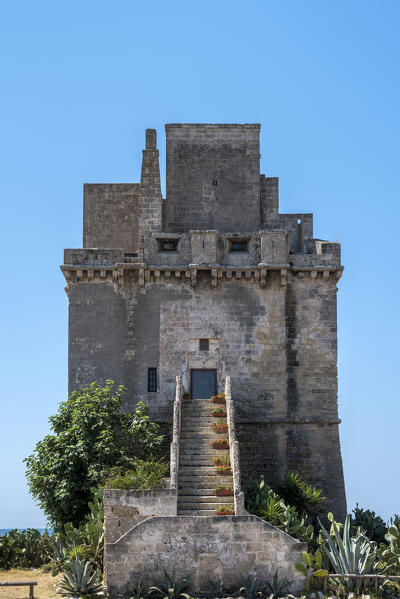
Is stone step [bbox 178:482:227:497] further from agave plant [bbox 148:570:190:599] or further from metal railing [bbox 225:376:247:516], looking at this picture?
agave plant [bbox 148:570:190:599]

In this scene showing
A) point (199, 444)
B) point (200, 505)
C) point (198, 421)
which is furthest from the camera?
point (198, 421)

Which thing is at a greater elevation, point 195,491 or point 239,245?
point 239,245

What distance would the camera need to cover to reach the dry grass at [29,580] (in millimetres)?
23516

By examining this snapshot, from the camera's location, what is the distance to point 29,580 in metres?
25.4

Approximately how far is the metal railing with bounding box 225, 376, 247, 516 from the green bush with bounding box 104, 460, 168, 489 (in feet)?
6.85

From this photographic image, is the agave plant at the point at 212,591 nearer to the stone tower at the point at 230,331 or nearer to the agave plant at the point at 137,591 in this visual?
the agave plant at the point at 137,591

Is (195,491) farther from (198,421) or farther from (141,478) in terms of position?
(198,421)

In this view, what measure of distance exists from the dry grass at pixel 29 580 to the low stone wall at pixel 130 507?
206 centimetres

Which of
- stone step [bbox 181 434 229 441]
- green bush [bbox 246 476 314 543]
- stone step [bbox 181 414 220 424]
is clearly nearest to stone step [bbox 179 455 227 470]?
stone step [bbox 181 434 229 441]

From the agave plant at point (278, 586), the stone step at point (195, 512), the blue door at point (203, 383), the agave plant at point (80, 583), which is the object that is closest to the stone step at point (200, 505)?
the stone step at point (195, 512)

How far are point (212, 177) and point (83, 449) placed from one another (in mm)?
12458

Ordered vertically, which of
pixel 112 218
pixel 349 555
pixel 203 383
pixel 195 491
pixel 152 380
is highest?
pixel 112 218

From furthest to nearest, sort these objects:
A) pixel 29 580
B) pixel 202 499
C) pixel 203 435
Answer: pixel 203 435, pixel 202 499, pixel 29 580

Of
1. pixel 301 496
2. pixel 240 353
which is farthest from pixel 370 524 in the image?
pixel 240 353
